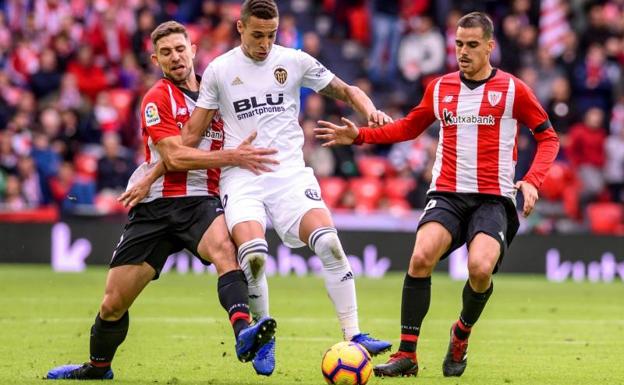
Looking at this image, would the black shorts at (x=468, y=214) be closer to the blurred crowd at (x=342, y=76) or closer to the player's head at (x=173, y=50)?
the player's head at (x=173, y=50)

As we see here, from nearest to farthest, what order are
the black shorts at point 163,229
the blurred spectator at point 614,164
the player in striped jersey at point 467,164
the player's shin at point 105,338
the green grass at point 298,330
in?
the black shorts at point 163,229
the player's shin at point 105,338
the player in striped jersey at point 467,164
the green grass at point 298,330
the blurred spectator at point 614,164

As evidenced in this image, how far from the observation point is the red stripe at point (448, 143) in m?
9.06

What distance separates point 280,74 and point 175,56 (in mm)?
685

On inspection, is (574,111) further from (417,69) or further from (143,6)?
(143,6)

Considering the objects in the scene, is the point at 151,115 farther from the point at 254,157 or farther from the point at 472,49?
A: the point at 472,49

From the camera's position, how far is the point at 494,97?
902cm

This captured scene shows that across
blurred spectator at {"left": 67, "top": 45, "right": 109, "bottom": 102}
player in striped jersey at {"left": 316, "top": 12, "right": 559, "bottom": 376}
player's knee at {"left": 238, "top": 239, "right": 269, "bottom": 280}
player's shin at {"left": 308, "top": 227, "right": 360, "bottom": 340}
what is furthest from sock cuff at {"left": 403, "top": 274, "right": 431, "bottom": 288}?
blurred spectator at {"left": 67, "top": 45, "right": 109, "bottom": 102}

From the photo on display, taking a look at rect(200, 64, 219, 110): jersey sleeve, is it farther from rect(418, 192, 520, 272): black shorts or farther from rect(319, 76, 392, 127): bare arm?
rect(418, 192, 520, 272): black shorts

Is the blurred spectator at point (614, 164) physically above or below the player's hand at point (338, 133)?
below

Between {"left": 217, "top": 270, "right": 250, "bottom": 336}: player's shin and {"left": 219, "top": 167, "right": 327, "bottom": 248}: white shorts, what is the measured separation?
1.37ft

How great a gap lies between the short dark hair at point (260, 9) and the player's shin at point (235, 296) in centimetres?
161

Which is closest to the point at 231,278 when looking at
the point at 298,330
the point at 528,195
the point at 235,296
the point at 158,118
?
the point at 235,296

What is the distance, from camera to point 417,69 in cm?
2162

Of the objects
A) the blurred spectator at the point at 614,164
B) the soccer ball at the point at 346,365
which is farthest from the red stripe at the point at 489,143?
the blurred spectator at the point at 614,164
